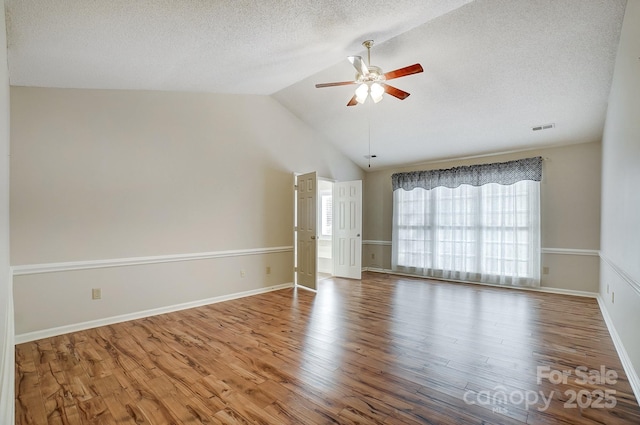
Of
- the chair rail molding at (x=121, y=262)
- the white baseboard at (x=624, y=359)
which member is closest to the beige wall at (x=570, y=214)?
the white baseboard at (x=624, y=359)

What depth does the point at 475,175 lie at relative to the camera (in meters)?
5.81

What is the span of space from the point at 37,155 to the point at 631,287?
536 centimetres

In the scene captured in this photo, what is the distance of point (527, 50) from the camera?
10.7 feet

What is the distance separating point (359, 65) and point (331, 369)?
2.70 m

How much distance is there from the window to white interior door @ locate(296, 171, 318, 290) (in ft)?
7.78

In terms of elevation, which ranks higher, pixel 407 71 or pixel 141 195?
pixel 407 71

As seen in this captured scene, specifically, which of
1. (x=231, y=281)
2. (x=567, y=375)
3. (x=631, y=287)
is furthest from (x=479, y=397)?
(x=231, y=281)

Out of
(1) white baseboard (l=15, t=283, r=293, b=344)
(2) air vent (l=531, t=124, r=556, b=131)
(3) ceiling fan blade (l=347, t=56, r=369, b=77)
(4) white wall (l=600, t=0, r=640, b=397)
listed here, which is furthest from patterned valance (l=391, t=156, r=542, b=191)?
(1) white baseboard (l=15, t=283, r=293, b=344)

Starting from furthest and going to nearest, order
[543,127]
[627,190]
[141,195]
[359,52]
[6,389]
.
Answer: [543,127] → [141,195] → [359,52] → [627,190] → [6,389]

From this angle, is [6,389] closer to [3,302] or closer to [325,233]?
[3,302]

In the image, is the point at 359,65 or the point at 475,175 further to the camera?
the point at 475,175

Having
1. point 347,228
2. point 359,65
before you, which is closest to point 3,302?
point 359,65

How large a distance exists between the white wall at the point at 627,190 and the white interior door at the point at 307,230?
3.65m

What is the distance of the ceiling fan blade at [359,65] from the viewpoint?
2.90m
